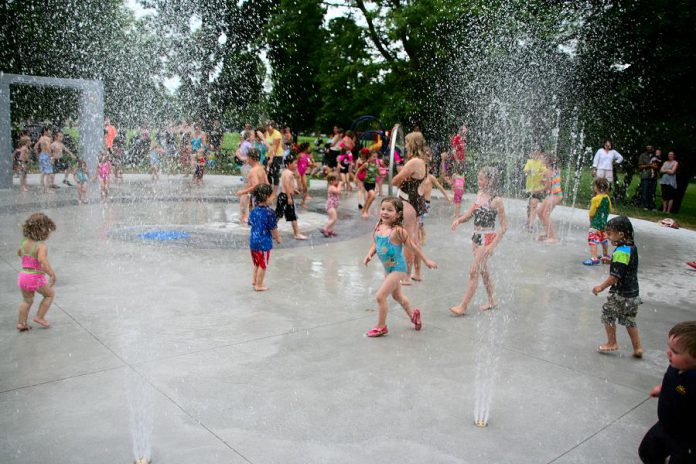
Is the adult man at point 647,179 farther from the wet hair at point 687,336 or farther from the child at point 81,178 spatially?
the wet hair at point 687,336

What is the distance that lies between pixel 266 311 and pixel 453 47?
70.8 ft

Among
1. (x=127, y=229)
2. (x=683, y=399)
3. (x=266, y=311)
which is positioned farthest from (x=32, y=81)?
(x=683, y=399)

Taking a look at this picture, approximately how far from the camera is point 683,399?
9.45 feet

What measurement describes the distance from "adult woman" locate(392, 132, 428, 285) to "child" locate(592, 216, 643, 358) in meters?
2.52

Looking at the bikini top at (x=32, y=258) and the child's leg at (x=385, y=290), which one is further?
the child's leg at (x=385, y=290)

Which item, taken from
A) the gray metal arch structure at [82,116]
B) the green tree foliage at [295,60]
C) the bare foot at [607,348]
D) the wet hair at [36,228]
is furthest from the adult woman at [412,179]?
the green tree foliage at [295,60]

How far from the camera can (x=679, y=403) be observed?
290 centimetres

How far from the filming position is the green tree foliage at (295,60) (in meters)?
28.7

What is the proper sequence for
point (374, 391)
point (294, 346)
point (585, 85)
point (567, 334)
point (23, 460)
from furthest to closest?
point (585, 85) < point (567, 334) < point (294, 346) < point (374, 391) < point (23, 460)

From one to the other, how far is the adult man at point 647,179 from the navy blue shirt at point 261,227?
14301 mm

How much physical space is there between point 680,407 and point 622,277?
2247 mm

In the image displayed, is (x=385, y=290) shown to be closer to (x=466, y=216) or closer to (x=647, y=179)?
(x=466, y=216)

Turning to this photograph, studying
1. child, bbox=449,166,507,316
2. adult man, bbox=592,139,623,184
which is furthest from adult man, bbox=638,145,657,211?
child, bbox=449,166,507,316

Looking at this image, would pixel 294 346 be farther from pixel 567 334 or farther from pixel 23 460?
pixel 567 334
